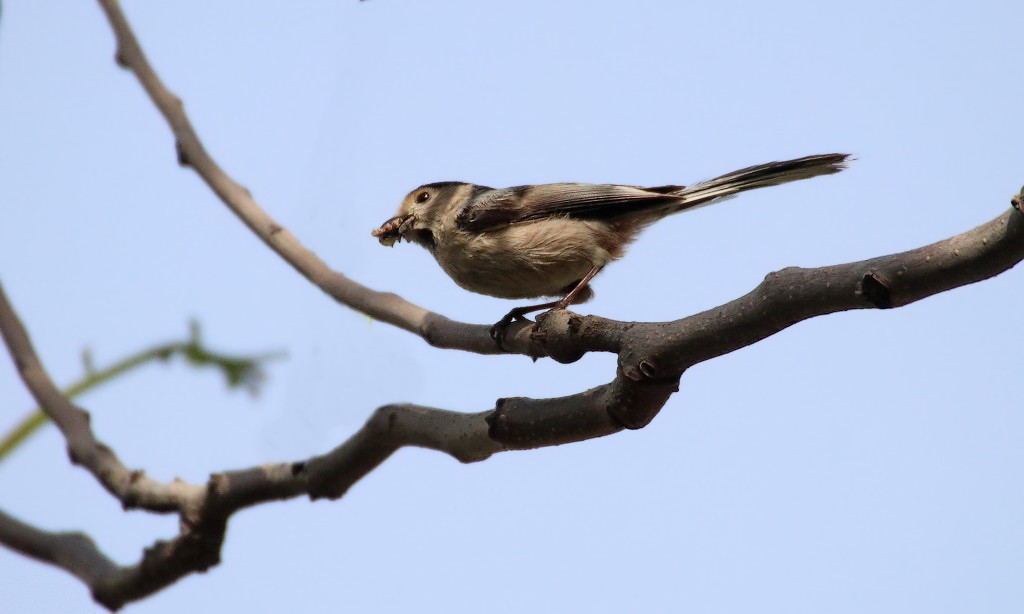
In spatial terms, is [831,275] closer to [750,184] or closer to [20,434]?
[750,184]

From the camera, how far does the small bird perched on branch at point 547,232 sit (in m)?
5.51

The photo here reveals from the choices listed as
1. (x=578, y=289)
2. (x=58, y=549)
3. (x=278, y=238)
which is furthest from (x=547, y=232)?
(x=58, y=549)

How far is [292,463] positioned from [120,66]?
2433mm

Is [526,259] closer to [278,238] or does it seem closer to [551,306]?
[551,306]

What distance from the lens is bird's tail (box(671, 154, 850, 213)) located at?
4711mm

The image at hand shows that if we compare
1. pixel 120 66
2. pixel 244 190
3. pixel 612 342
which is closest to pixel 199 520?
pixel 244 190

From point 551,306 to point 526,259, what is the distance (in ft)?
0.91

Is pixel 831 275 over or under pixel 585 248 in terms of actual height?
under

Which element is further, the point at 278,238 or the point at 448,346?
the point at 278,238

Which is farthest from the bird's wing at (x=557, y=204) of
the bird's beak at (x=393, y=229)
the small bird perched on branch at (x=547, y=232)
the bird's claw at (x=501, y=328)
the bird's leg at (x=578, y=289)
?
the bird's claw at (x=501, y=328)

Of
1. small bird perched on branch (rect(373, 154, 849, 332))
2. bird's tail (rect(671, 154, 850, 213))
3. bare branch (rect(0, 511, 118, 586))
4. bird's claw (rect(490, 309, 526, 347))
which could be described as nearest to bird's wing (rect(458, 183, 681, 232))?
small bird perched on branch (rect(373, 154, 849, 332))

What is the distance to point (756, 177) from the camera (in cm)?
504

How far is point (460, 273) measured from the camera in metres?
5.76

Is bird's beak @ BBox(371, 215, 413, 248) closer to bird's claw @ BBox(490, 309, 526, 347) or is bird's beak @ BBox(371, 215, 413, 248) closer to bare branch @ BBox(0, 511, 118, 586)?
bird's claw @ BBox(490, 309, 526, 347)
